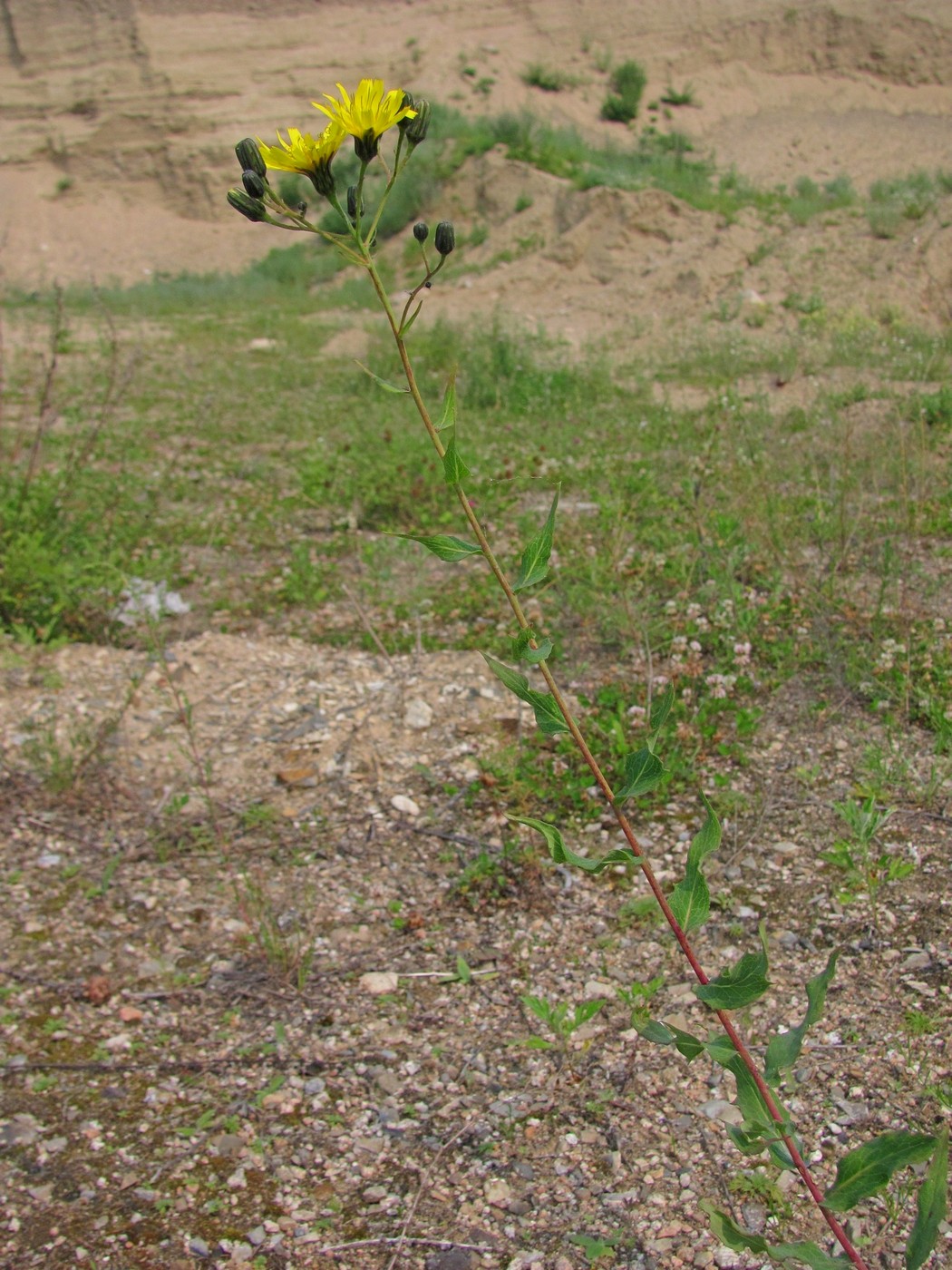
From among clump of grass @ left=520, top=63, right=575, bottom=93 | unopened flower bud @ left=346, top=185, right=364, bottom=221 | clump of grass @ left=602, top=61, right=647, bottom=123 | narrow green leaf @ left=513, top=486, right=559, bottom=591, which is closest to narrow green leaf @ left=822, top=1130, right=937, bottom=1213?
narrow green leaf @ left=513, top=486, right=559, bottom=591

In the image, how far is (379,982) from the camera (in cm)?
238

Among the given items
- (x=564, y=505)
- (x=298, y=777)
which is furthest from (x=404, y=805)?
(x=564, y=505)

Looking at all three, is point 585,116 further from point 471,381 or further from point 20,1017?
point 20,1017

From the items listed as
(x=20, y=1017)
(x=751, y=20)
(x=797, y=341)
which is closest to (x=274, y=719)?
(x=20, y=1017)

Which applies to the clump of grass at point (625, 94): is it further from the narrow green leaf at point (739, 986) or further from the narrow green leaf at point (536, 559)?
the narrow green leaf at point (739, 986)

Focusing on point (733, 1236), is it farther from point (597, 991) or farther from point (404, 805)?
point (404, 805)

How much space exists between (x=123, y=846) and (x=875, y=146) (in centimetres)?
1852

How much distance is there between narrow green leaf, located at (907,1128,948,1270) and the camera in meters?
1.13

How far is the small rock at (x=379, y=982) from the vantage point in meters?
2.36

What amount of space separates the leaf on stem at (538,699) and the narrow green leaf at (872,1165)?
668 millimetres

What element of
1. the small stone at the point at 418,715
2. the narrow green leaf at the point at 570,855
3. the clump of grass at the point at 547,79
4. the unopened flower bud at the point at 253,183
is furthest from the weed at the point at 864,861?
the clump of grass at the point at 547,79

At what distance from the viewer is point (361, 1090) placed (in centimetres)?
210

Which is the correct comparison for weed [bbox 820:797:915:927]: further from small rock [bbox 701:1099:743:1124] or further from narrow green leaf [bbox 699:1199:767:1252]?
narrow green leaf [bbox 699:1199:767:1252]

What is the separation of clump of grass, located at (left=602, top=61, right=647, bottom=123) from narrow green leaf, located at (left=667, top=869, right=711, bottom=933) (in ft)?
67.3
